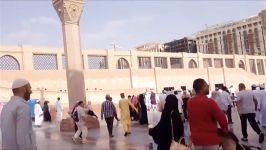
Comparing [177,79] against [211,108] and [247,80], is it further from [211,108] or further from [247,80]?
[211,108]

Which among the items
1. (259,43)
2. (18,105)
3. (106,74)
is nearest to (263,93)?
(18,105)

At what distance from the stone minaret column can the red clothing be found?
956 centimetres

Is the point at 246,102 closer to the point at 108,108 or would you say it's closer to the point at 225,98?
the point at 225,98

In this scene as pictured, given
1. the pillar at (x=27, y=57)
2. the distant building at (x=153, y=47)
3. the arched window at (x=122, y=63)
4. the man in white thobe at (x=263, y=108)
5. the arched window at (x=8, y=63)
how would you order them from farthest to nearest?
1. the distant building at (x=153, y=47)
2. the arched window at (x=122, y=63)
3. the pillar at (x=27, y=57)
4. the arched window at (x=8, y=63)
5. the man in white thobe at (x=263, y=108)

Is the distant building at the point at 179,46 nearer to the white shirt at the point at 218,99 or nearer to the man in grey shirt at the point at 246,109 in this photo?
the white shirt at the point at 218,99

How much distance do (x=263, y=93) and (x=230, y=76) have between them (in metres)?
43.9

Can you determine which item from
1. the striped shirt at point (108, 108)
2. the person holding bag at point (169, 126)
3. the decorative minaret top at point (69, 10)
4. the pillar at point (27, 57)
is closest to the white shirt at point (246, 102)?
the person holding bag at point (169, 126)

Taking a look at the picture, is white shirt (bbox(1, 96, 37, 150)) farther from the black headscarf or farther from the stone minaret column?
the stone minaret column

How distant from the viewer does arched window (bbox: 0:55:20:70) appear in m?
35.9

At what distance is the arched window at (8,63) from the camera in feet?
118

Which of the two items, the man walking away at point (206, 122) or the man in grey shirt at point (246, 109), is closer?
the man walking away at point (206, 122)

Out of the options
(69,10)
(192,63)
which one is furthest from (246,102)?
(192,63)

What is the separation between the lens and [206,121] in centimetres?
405

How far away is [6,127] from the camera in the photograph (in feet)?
11.6
